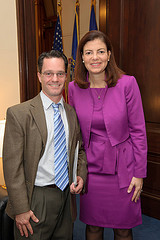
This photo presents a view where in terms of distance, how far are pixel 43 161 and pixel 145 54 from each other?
184 centimetres

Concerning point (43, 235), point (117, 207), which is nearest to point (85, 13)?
point (117, 207)

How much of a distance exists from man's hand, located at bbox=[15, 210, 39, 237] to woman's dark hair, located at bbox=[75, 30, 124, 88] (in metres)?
0.95

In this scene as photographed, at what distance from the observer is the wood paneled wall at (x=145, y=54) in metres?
2.62

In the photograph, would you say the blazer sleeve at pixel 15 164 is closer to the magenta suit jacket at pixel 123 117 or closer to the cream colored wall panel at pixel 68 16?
the magenta suit jacket at pixel 123 117

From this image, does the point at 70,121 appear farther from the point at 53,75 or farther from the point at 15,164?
the point at 15,164

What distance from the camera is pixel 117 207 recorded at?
1.82 m

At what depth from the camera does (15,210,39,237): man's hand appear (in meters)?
1.37

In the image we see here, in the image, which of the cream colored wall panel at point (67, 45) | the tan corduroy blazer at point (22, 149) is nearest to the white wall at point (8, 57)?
the tan corduroy blazer at point (22, 149)

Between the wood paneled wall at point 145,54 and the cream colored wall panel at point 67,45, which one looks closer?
the wood paneled wall at point 145,54

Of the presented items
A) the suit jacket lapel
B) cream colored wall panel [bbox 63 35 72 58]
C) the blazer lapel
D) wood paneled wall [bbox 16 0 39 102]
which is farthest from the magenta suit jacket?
cream colored wall panel [bbox 63 35 72 58]

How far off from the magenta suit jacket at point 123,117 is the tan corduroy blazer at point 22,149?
431mm

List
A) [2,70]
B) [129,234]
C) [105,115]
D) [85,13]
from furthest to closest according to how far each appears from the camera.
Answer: [85,13]
[2,70]
[129,234]
[105,115]

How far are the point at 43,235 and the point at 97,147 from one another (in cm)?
67

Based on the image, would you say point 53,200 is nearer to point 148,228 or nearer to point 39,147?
point 39,147
